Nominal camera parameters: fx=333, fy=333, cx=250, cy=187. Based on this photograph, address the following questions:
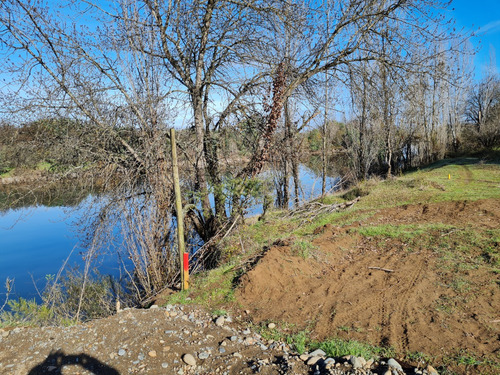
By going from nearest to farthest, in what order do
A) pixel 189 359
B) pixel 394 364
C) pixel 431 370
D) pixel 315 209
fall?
pixel 431 370, pixel 394 364, pixel 189 359, pixel 315 209

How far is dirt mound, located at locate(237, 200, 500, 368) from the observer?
3.72 m

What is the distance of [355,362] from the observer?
3.26m

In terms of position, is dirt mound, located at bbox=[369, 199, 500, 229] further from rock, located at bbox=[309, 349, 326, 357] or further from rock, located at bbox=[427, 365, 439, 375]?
rock, located at bbox=[309, 349, 326, 357]

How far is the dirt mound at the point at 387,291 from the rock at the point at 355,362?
0.53 m

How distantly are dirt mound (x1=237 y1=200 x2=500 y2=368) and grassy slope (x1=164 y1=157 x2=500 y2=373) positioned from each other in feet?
0.42

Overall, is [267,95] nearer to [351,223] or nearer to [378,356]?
[351,223]

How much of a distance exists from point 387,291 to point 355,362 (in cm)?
174

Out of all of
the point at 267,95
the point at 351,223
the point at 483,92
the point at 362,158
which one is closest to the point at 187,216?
the point at 267,95

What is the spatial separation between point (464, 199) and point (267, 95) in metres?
5.83

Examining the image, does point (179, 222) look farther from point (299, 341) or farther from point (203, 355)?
point (299, 341)

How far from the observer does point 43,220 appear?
15906mm

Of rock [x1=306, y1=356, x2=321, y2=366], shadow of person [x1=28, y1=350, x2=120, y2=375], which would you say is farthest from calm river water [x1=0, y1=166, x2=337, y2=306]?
rock [x1=306, y1=356, x2=321, y2=366]

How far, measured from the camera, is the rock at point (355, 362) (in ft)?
10.6

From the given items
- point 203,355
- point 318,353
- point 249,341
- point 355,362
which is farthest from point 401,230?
point 203,355
